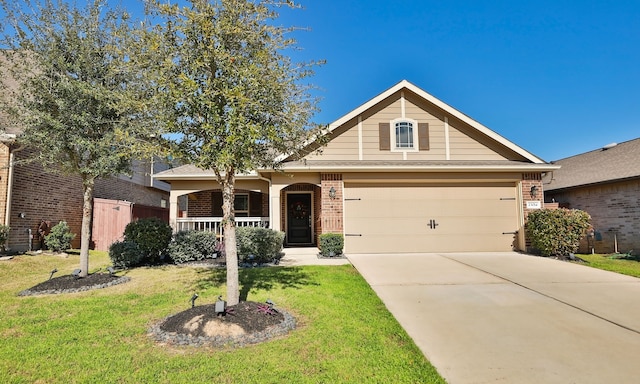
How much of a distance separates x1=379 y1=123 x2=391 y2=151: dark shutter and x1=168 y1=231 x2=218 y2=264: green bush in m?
6.40

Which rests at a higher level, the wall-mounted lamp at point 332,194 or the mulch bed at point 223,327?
the wall-mounted lamp at point 332,194

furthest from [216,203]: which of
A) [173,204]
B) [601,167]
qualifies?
[601,167]

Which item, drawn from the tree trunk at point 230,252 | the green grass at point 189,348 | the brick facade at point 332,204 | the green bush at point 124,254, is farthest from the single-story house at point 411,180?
the tree trunk at point 230,252

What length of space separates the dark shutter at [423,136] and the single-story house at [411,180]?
4 centimetres

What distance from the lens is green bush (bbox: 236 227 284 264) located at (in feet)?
29.5

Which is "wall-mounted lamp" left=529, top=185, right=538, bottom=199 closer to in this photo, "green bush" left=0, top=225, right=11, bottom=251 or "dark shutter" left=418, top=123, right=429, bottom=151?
"dark shutter" left=418, top=123, right=429, bottom=151

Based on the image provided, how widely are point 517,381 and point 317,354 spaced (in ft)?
6.20

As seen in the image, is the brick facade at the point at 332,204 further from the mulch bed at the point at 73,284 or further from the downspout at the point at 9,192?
the downspout at the point at 9,192

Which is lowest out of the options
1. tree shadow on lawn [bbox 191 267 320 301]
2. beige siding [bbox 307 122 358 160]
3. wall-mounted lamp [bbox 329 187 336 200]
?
tree shadow on lawn [bbox 191 267 320 301]

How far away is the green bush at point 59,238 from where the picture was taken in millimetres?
11086

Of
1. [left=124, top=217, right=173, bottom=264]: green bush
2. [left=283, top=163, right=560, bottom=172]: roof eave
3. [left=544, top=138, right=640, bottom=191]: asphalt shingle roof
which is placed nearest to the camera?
[left=124, top=217, right=173, bottom=264]: green bush

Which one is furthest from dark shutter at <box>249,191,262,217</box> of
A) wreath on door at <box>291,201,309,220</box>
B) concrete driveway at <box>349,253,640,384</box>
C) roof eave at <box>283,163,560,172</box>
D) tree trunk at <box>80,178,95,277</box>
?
tree trunk at <box>80,178,95,277</box>

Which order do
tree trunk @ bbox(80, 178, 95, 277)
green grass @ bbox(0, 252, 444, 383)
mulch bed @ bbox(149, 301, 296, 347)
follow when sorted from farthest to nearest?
tree trunk @ bbox(80, 178, 95, 277), mulch bed @ bbox(149, 301, 296, 347), green grass @ bbox(0, 252, 444, 383)

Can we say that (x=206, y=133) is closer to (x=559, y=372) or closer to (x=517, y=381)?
(x=517, y=381)
